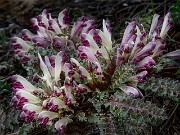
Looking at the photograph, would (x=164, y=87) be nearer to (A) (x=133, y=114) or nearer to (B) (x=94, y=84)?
(A) (x=133, y=114)

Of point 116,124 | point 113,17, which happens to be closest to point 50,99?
point 116,124

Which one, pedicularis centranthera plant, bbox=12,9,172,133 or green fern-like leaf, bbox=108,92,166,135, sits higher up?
pedicularis centranthera plant, bbox=12,9,172,133

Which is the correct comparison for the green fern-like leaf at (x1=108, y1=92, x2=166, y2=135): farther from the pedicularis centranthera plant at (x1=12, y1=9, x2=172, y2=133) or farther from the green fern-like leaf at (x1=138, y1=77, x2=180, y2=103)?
the green fern-like leaf at (x1=138, y1=77, x2=180, y2=103)

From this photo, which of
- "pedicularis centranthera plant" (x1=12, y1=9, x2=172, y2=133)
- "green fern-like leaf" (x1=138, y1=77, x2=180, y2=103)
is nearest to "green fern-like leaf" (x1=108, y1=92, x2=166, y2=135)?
"pedicularis centranthera plant" (x1=12, y1=9, x2=172, y2=133)

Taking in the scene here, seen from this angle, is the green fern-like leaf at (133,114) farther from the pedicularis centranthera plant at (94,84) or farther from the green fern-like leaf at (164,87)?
the green fern-like leaf at (164,87)

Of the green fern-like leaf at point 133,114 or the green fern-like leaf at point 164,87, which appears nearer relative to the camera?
the green fern-like leaf at point 133,114

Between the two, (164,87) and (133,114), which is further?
(164,87)

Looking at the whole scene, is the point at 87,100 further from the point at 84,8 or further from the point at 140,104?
the point at 84,8

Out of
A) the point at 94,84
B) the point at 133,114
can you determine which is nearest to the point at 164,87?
the point at 133,114

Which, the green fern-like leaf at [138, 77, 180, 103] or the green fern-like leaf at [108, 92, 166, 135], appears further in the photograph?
the green fern-like leaf at [138, 77, 180, 103]

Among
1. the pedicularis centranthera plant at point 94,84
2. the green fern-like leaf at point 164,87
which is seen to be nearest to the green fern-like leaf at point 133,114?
the pedicularis centranthera plant at point 94,84

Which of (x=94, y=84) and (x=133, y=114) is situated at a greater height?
(x=94, y=84)
